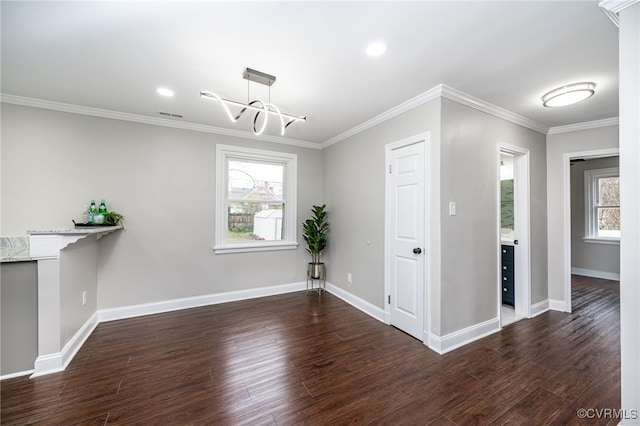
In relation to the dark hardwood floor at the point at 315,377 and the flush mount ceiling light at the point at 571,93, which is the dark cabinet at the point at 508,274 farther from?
the flush mount ceiling light at the point at 571,93

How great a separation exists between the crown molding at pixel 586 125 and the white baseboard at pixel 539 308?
2476 mm

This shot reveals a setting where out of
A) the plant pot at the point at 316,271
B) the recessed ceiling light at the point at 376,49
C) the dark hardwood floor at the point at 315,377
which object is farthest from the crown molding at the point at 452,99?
the dark hardwood floor at the point at 315,377

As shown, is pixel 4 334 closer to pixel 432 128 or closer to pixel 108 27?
pixel 108 27

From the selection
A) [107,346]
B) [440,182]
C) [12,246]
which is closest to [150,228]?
[12,246]

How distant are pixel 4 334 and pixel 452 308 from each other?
4031mm

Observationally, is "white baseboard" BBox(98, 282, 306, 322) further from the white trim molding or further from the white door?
the white trim molding

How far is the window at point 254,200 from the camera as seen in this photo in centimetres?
394

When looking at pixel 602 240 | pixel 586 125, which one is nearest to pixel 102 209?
pixel 586 125

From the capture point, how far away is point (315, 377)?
7.05ft

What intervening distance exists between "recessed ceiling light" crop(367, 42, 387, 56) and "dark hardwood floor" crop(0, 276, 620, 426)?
2.67 metres

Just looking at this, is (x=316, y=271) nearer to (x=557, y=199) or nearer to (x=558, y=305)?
(x=558, y=305)

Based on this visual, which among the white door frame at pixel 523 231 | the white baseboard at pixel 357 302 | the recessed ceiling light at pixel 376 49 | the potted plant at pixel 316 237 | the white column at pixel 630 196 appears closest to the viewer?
the white column at pixel 630 196

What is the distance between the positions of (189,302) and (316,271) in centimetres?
196

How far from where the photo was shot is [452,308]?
105 inches
